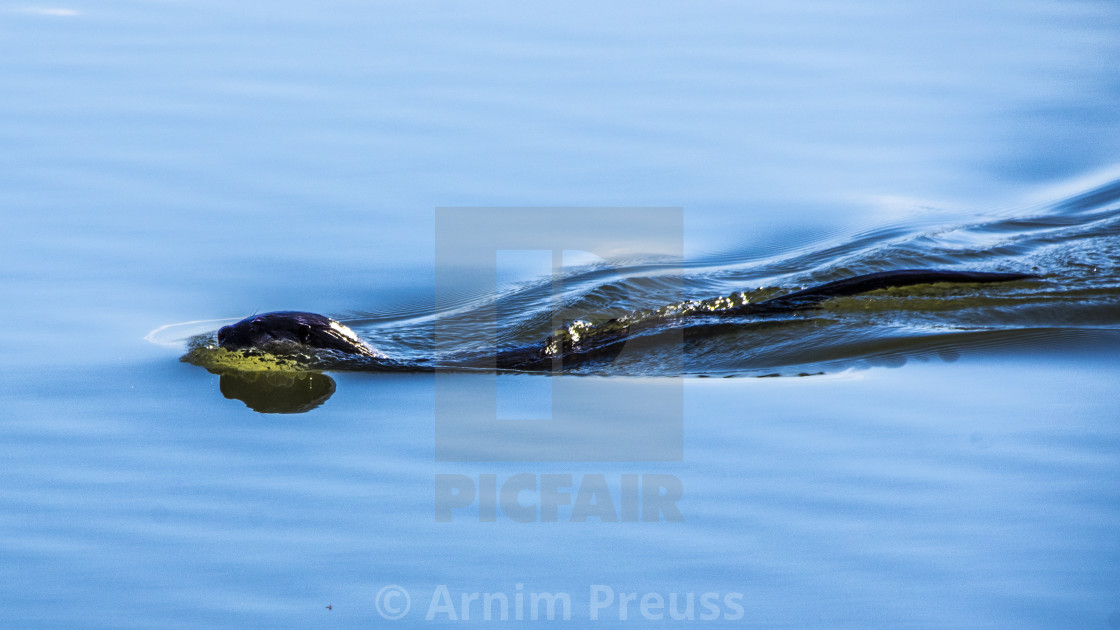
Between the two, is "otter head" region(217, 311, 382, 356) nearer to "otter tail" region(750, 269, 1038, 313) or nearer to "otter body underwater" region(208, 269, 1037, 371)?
"otter body underwater" region(208, 269, 1037, 371)

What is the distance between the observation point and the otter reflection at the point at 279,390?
5746 mm

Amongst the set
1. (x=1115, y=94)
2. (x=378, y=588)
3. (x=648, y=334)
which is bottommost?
(x=378, y=588)

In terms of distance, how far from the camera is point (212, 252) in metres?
7.30

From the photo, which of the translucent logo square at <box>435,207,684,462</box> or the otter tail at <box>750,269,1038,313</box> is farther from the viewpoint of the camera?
the otter tail at <box>750,269,1038,313</box>

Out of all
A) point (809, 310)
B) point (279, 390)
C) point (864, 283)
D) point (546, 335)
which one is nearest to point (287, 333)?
point (279, 390)

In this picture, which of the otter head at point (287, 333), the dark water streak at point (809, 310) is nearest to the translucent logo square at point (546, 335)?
the dark water streak at point (809, 310)

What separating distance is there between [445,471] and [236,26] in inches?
325

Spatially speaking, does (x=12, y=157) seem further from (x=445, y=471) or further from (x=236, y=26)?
(x=445, y=471)

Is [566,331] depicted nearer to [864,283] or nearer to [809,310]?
[809,310]

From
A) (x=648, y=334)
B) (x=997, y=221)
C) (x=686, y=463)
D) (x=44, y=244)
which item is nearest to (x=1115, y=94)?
(x=997, y=221)

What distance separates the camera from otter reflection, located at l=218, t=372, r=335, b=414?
226 inches

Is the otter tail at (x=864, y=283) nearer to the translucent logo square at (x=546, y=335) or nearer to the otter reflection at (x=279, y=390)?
the translucent logo square at (x=546, y=335)

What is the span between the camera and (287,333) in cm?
605

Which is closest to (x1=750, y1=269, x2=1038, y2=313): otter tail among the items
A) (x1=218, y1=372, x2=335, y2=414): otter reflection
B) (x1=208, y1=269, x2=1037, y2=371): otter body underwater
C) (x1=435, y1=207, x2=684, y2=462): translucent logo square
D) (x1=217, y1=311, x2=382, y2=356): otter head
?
(x1=208, y1=269, x2=1037, y2=371): otter body underwater
